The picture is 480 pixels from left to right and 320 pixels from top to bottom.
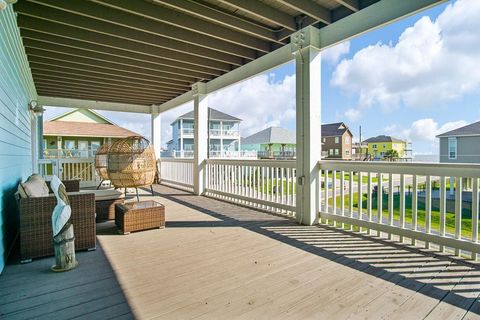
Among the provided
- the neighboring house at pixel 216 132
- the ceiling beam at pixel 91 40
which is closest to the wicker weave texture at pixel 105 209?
the ceiling beam at pixel 91 40

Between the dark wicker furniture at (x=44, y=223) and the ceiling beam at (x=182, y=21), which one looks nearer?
the dark wicker furniture at (x=44, y=223)

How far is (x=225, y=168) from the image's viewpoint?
249 inches

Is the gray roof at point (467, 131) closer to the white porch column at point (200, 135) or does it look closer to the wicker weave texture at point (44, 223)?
the white porch column at point (200, 135)

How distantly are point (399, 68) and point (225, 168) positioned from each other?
→ 2657 cm

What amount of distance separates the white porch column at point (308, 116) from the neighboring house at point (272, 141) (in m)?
26.5

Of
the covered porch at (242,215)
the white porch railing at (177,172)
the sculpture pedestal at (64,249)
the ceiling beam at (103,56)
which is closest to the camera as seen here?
the covered porch at (242,215)

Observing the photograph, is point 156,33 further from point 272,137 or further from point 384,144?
point 384,144

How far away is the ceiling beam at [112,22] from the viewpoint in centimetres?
350

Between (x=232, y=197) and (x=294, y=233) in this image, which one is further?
(x=232, y=197)

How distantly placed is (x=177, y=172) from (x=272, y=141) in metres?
22.8

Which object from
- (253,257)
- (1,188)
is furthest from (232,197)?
(1,188)

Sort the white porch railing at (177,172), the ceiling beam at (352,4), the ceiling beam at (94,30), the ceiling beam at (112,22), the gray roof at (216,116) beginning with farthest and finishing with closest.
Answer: the gray roof at (216,116)
the white porch railing at (177,172)
the ceiling beam at (94,30)
the ceiling beam at (112,22)
the ceiling beam at (352,4)

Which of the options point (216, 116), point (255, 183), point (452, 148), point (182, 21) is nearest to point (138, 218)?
point (255, 183)

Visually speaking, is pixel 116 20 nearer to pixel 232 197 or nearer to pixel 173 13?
pixel 173 13
